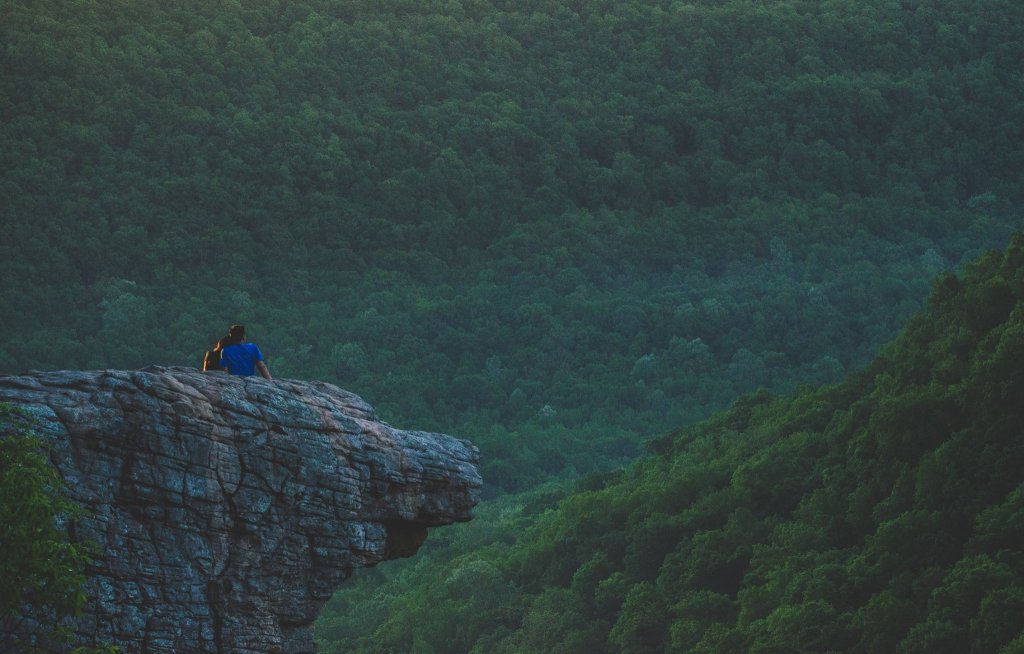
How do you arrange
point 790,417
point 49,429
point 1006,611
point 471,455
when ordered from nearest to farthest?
point 49,429, point 471,455, point 1006,611, point 790,417

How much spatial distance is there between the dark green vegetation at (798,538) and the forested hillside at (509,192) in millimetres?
24109

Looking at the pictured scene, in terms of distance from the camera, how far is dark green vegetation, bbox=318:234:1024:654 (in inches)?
1825

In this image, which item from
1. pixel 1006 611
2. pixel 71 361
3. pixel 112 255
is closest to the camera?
pixel 1006 611

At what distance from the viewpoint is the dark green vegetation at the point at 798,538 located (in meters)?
46.3

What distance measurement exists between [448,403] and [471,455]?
83.7 m

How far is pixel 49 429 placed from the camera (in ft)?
78.6

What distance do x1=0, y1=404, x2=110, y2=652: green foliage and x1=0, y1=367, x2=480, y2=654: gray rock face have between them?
63 centimetres

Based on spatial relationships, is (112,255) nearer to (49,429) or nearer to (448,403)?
(448,403)

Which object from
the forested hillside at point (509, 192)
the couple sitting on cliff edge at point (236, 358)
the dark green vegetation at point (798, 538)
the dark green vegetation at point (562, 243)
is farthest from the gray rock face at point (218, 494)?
the forested hillside at point (509, 192)

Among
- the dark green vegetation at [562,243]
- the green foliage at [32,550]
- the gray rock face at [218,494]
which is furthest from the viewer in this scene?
the dark green vegetation at [562,243]

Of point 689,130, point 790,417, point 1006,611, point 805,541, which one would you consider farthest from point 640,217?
point 1006,611

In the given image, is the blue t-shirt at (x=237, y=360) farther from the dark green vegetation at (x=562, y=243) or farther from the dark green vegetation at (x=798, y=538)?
the dark green vegetation at (x=562, y=243)

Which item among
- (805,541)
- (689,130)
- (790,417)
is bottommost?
(805,541)

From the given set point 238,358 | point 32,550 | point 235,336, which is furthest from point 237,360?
point 32,550
